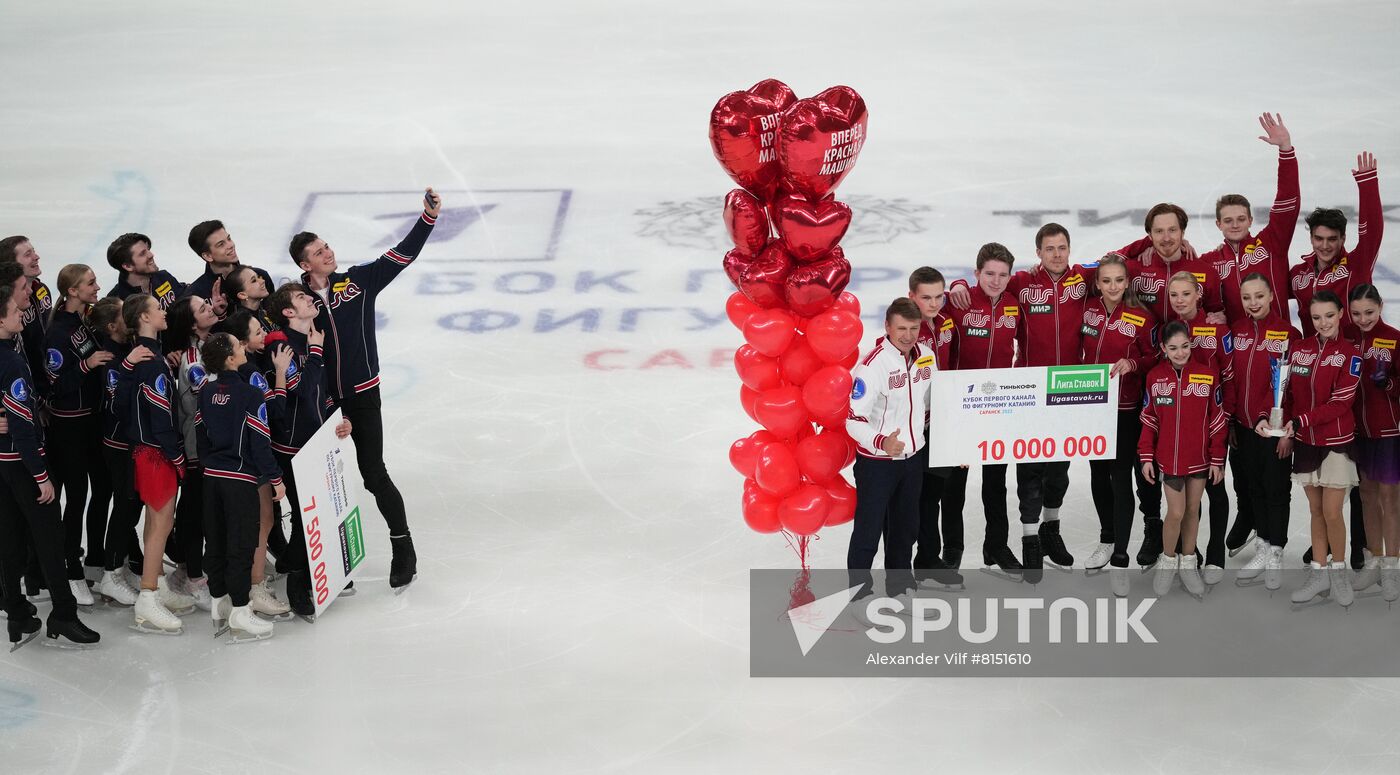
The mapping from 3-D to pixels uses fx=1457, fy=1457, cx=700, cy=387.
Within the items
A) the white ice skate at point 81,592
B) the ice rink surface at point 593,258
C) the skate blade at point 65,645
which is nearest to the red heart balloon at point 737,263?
the ice rink surface at point 593,258

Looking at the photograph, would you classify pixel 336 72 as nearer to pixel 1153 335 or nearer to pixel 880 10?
pixel 880 10

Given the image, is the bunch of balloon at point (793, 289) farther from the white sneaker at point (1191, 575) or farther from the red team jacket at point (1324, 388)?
the red team jacket at point (1324, 388)

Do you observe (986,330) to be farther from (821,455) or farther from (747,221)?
(747,221)

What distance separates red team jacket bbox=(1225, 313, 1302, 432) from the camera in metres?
6.30

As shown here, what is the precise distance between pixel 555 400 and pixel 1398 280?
20.3 ft

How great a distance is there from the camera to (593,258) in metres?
11.7

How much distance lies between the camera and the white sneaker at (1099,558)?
7.00 m

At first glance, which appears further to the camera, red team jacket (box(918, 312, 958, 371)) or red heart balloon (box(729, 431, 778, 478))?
red team jacket (box(918, 312, 958, 371))

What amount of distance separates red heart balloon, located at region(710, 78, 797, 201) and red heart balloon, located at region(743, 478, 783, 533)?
132 centimetres

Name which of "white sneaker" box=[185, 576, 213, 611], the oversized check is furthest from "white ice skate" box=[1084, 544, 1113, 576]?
"white sneaker" box=[185, 576, 213, 611]

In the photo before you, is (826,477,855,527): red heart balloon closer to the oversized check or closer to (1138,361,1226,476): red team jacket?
the oversized check

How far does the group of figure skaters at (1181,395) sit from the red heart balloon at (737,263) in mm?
Answer: 634

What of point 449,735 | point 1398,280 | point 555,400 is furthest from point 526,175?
point 449,735

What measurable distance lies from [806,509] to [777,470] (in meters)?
0.21
